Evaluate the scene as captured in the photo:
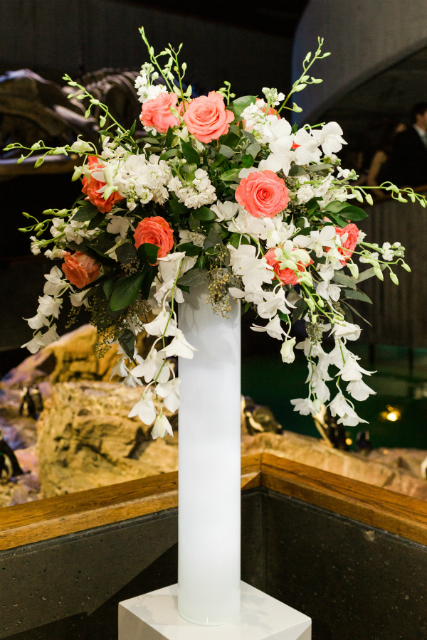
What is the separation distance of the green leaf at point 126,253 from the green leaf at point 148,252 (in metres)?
0.04

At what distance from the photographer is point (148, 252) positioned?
925mm

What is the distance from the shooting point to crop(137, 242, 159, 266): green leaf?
0.92 meters

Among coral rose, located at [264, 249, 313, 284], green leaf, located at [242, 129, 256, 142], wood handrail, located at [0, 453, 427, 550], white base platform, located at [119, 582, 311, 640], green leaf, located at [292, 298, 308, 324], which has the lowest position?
white base platform, located at [119, 582, 311, 640]

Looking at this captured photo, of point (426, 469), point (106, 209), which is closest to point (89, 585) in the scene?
point (106, 209)

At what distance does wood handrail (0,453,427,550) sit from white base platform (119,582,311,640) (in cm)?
27

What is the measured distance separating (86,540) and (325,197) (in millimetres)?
947

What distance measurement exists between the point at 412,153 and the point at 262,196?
11.6 ft

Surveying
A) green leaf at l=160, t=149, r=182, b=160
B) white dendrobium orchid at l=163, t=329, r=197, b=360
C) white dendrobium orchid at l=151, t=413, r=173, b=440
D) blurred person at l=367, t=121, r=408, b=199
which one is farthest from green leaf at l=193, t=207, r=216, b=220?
blurred person at l=367, t=121, r=408, b=199

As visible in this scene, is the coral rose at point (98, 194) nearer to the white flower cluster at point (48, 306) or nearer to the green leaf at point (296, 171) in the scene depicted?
the white flower cluster at point (48, 306)

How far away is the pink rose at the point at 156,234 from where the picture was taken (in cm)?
94

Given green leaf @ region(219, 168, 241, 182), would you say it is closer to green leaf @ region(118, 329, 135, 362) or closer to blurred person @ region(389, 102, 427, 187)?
green leaf @ region(118, 329, 135, 362)

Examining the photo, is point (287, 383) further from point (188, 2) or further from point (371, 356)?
point (188, 2)

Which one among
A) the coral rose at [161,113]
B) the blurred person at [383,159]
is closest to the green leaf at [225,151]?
the coral rose at [161,113]

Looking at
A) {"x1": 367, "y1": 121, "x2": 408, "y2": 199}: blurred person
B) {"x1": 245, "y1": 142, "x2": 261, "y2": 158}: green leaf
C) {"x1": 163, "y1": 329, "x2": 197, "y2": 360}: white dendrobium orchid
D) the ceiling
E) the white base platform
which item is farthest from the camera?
{"x1": 367, "y1": 121, "x2": 408, "y2": 199}: blurred person
